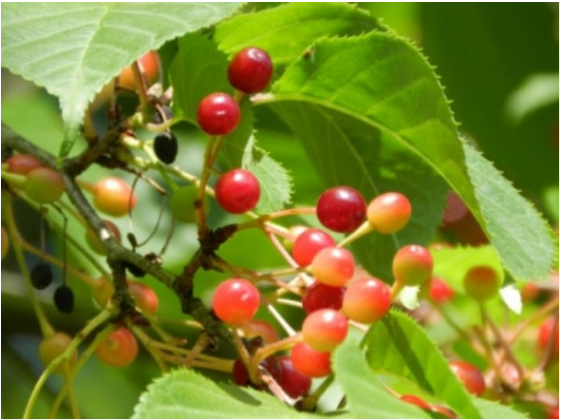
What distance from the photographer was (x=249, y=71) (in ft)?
3.51

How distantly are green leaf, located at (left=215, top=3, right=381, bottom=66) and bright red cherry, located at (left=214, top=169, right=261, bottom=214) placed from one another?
0.73 ft

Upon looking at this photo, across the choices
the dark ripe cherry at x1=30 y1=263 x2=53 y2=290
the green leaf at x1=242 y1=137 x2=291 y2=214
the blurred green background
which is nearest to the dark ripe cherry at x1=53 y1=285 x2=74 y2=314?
the dark ripe cherry at x1=30 y1=263 x2=53 y2=290

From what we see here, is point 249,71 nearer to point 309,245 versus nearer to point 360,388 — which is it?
point 309,245

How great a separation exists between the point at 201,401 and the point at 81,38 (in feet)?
0.95

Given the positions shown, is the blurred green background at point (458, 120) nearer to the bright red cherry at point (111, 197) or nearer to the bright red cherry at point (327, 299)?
the bright red cherry at point (111, 197)

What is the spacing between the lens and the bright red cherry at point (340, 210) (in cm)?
107

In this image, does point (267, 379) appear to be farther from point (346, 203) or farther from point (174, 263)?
point (174, 263)

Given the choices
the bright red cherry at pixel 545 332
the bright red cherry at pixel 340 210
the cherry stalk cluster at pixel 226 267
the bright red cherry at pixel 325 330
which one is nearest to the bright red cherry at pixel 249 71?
the cherry stalk cluster at pixel 226 267

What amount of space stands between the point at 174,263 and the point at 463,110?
1.85 feet

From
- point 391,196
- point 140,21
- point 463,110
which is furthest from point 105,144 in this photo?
point 463,110

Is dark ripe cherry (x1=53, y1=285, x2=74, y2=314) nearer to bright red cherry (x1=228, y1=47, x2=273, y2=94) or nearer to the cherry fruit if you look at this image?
the cherry fruit

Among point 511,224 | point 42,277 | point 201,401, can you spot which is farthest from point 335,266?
point 42,277

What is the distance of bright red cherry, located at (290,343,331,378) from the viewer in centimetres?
99

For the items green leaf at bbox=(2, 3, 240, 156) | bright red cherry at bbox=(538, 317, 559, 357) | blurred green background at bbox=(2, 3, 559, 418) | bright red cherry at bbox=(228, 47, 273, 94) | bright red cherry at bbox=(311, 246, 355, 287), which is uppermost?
green leaf at bbox=(2, 3, 240, 156)
